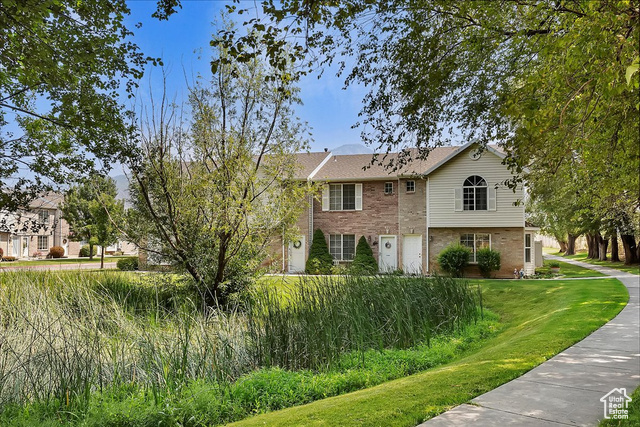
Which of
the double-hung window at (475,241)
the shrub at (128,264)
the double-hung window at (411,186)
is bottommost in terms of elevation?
the shrub at (128,264)

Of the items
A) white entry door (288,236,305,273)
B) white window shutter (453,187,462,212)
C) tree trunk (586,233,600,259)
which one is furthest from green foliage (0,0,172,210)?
tree trunk (586,233,600,259)

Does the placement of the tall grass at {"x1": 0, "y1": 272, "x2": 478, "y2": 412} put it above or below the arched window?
below

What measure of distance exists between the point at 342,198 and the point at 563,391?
19.8 metres

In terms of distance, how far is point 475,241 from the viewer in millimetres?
22359

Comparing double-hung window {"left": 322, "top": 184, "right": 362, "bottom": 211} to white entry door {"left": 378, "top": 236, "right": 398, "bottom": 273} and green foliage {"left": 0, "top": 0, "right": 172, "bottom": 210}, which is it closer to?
white entry door {"left": 378, "top": 236, "right": 398, "bottom": 273}

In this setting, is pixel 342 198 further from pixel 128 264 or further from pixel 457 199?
pixel 128 264

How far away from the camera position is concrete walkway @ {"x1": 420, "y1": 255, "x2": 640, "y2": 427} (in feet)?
12.7

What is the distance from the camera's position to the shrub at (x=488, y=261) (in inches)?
828

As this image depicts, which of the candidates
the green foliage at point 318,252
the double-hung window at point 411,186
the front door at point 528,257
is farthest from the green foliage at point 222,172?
the front door at point 528,257

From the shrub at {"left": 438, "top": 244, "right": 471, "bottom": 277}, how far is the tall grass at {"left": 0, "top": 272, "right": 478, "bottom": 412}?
1113cm

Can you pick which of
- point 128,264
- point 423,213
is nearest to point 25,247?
point 128,264

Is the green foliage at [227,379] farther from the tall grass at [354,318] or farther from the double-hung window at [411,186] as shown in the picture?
the double-hung window at [411,186]

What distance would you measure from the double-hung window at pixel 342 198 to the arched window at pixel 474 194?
5.26 meters

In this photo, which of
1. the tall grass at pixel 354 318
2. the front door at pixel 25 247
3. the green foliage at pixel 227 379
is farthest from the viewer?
the front door at pixel 25 247
